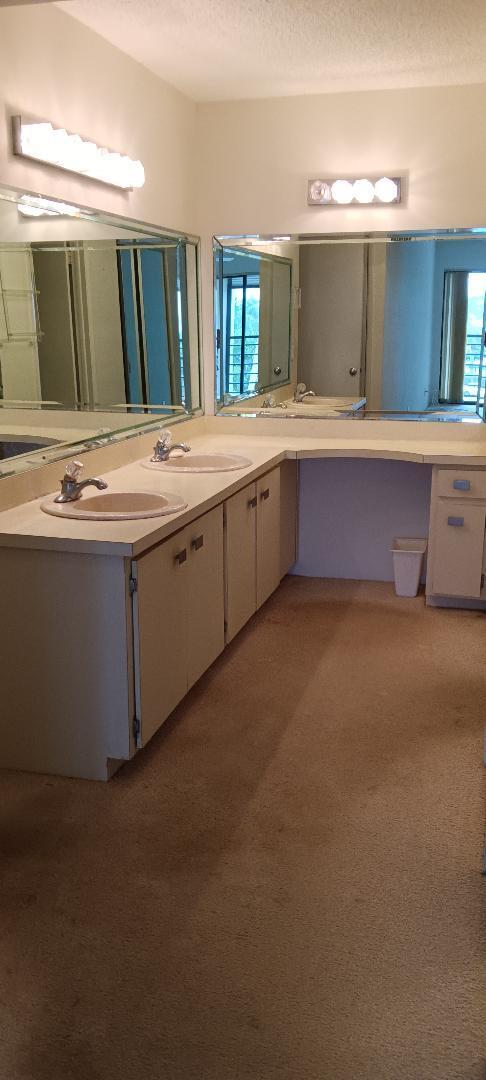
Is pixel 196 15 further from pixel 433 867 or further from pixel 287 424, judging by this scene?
pixel 433 867

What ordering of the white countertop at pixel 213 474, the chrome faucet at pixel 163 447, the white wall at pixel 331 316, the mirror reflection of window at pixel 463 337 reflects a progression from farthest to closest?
the white wall at pixel 331 316
the mirror reflection of window at pixel 463 337
the chrome faucet at pixel 163 447
the white countertop at pixel 213 474

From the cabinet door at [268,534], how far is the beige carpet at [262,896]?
2.01 feet

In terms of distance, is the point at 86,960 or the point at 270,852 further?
the point at 270,852

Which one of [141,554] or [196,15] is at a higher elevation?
[196,15]

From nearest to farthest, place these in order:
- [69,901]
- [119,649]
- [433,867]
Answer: [69,901], [433,867], [119,649]

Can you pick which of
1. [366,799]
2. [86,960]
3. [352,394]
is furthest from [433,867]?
[352,394]

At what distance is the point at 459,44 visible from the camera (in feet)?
10.4

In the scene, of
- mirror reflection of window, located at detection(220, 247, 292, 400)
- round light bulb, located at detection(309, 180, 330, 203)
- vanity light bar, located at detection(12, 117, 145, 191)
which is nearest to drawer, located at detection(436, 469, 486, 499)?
mirror reflection of window, located at detection(220, 247, 292, 400)

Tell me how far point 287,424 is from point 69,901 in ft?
8.94

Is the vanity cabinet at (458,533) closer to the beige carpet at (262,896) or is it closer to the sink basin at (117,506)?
the beige carpet at (262,896)

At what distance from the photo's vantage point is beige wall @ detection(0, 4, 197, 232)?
2545mm

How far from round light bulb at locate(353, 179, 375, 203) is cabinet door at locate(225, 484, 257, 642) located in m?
1.43

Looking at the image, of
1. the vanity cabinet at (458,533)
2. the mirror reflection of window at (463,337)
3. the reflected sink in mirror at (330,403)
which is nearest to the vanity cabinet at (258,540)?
the reflected sink in mirror at (330,403)

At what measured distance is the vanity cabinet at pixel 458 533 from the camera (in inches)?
148
